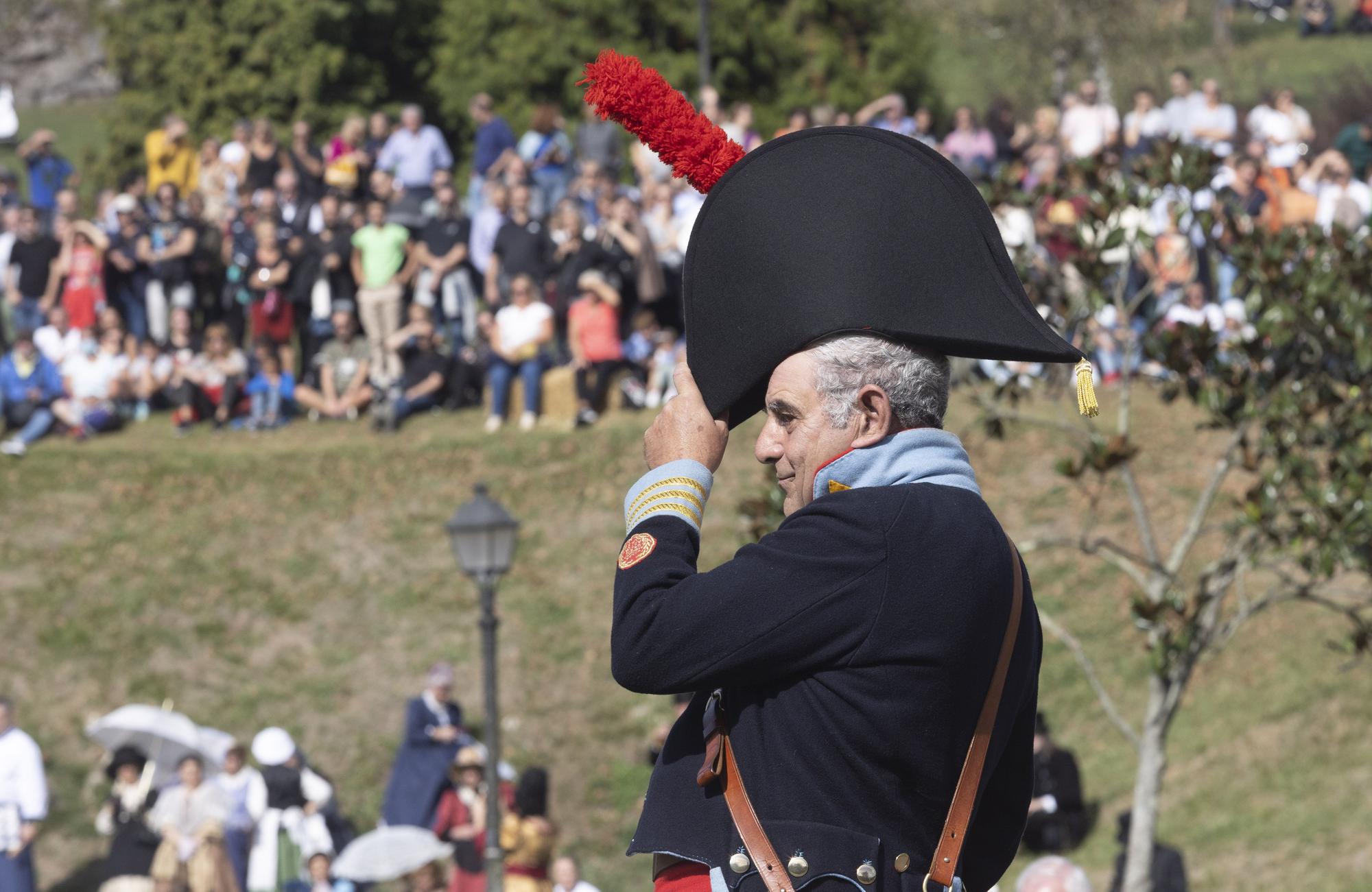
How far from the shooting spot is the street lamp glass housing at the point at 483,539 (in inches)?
432

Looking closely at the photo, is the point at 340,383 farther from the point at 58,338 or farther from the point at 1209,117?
the point at 1209,117

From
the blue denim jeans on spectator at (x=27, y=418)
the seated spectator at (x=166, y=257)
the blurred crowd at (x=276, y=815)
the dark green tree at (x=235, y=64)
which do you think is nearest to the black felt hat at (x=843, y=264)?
the blurred crowd at (x=276, y=815)

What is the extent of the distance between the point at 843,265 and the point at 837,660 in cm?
51

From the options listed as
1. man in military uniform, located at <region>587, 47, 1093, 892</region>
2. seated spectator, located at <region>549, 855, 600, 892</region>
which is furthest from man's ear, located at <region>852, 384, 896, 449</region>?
seated spectator, located at <region>549, 855, 600, 892</region>

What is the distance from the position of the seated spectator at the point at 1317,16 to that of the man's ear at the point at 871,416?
33.7 metres

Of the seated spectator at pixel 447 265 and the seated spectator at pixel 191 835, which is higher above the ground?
the seated spectator at pixel 447 265

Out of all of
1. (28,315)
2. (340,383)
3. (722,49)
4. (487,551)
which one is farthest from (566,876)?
(722,49)

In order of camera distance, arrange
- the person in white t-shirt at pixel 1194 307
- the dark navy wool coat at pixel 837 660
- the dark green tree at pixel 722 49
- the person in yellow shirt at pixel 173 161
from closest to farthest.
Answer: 1. the dark navy wool coat at pixel 837 660
2. the person in white t-shirt at pixel 1194 307
3. the person in yellow shirt at pixel 173 161
4. the dark green tree at pixel 722 49

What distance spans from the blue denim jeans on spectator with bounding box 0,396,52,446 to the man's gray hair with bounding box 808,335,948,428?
17.0 meters

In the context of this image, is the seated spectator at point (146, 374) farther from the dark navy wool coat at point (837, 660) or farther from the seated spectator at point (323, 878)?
the dark navy wool coat at point (837, 660)

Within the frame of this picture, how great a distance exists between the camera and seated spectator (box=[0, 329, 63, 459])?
17.4 meters

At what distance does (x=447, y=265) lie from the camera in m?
16.5

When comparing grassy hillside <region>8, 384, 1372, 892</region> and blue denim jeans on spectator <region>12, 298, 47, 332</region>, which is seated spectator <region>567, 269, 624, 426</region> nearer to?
→ grassy hillside <region>8, 384, 1372, 892</region>

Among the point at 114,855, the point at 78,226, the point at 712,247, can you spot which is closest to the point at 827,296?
the point at 712,247
